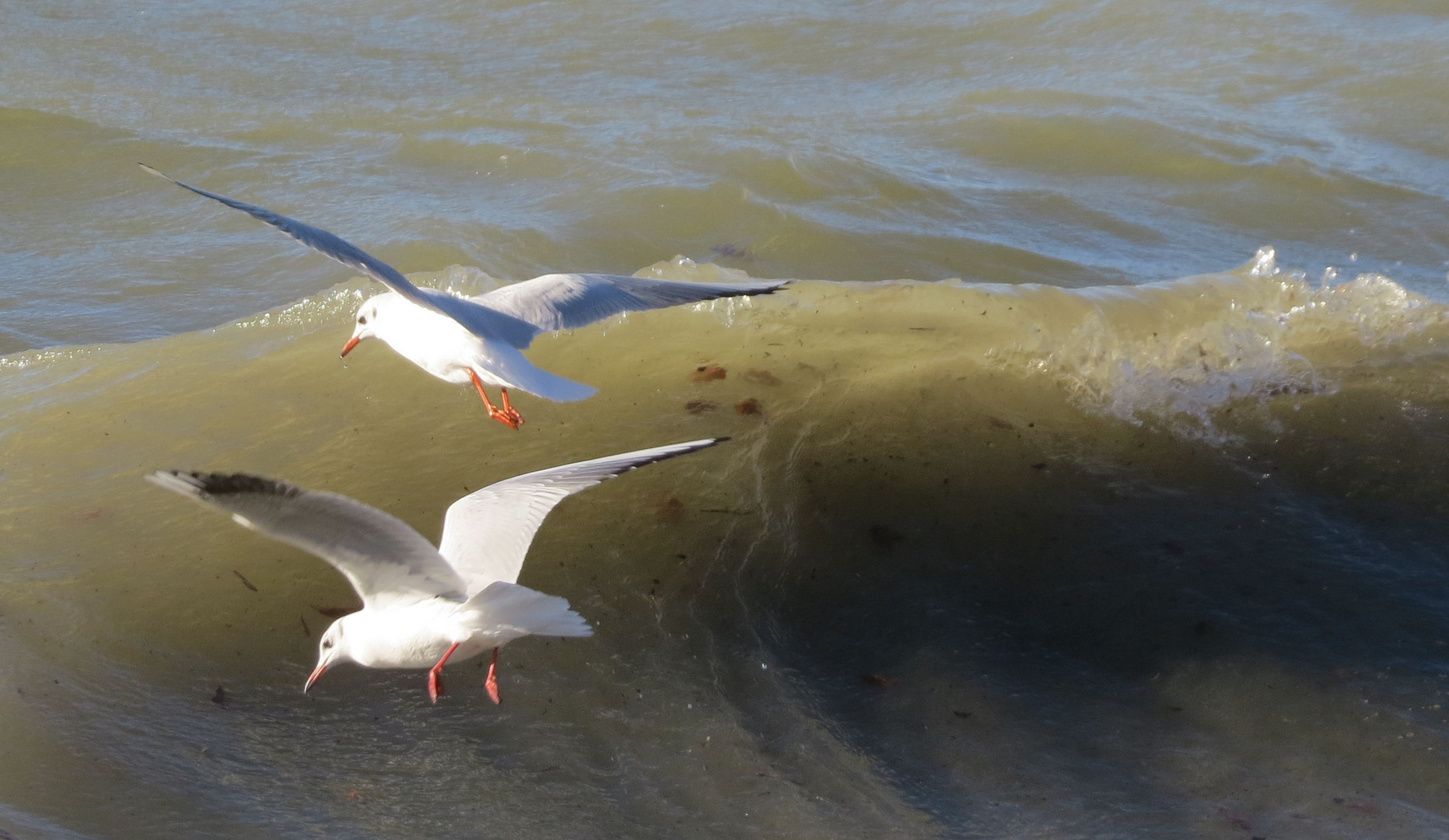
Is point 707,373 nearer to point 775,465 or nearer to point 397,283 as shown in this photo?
point 775,465

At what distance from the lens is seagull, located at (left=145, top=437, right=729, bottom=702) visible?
2912 millimetres

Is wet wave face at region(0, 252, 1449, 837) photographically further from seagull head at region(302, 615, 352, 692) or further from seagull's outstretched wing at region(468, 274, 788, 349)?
seagull's outstretched wing at region(468, 274, 788, 349)

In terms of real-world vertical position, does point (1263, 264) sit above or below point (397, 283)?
→ below

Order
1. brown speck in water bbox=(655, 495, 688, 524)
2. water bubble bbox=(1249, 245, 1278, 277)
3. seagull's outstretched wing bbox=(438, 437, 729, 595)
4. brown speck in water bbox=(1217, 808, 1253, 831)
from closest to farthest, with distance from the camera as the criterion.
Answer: brown speck in water bbox=(1217, 808, 1253, 831) < seagull's outstretched wing bbox=(438, 437, 729, 595) < brown speck in water bbox=(655, 495, 688, 524) < water bubble bbox=(1249, 245, 1278, 277)

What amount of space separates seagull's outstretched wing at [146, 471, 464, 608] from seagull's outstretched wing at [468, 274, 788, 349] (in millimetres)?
1265

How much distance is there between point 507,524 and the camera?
11.2 feet

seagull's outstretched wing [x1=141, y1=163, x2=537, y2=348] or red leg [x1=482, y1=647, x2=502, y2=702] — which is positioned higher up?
seagull's outstretched wing [x1=141, y1=163, x2=537, y2=348]

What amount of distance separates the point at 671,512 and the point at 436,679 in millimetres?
1121

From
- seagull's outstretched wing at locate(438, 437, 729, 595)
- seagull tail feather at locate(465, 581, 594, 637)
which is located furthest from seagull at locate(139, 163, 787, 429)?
seagull tail feather at locate(465, 581, 594, 637)

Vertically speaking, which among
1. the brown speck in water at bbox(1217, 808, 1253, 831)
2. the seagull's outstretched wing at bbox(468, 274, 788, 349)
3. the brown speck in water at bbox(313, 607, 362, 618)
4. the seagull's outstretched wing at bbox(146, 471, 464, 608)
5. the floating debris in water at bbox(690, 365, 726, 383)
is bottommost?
the brown speck in water at bbox(1217, 808, 1253, 831)

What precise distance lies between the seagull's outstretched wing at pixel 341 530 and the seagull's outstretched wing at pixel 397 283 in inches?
34.9

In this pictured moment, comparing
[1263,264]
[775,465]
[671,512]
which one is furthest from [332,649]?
[1263,264]

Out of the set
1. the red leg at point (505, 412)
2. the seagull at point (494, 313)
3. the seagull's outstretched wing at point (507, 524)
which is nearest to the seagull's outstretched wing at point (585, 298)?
the seagull at point (494, 313)

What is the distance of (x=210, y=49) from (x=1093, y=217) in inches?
265
